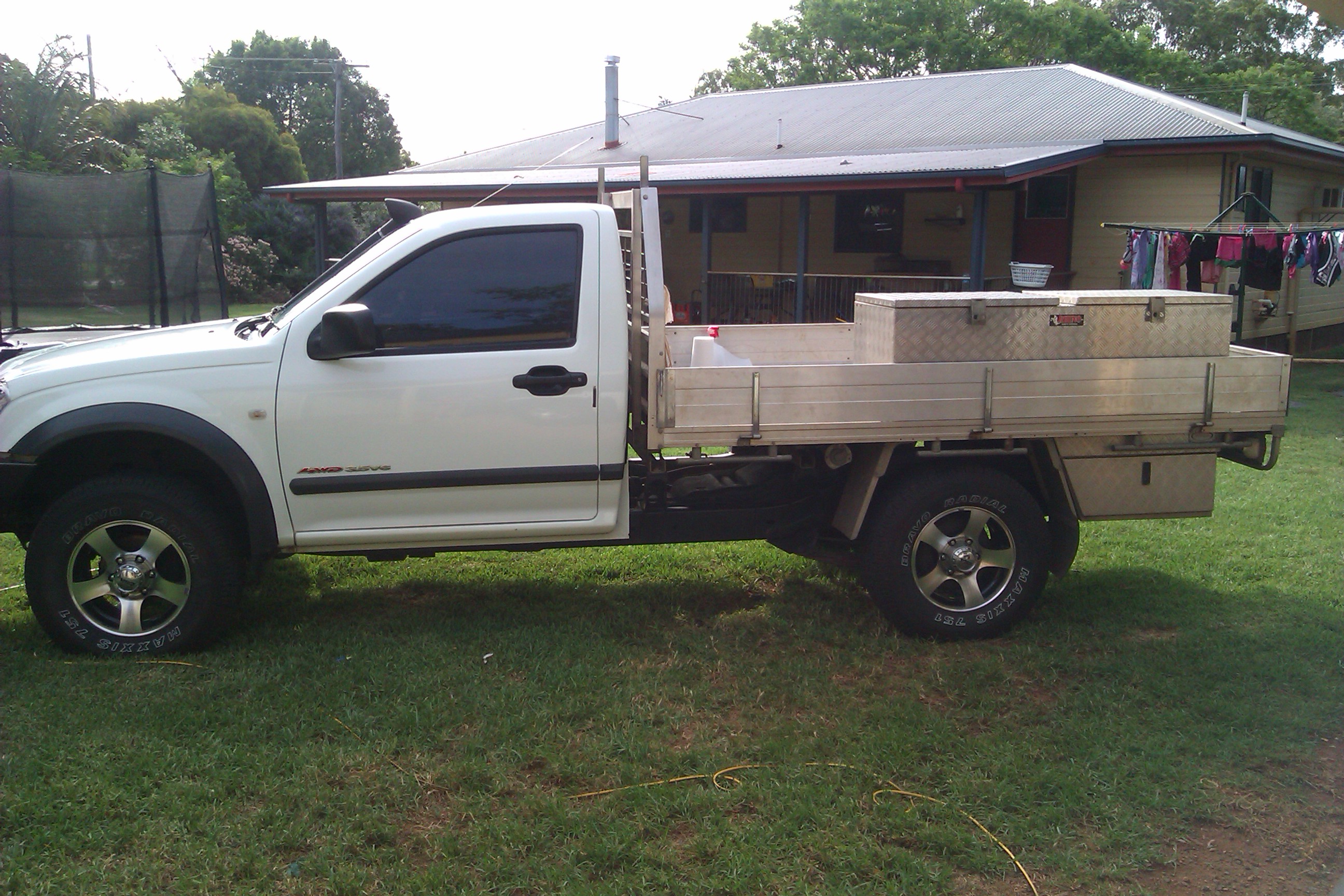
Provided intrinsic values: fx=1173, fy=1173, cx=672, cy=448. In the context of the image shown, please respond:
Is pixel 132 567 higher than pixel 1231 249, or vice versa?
pixel 1231 249

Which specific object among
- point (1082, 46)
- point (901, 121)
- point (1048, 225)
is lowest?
point (1048, 225)

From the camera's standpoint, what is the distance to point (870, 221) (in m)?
19.9

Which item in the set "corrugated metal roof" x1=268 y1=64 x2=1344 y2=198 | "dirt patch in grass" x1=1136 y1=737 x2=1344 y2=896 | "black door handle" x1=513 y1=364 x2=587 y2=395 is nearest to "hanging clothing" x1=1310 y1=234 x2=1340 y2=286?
"corrugated metal roof" x1=268 y1=64 x2=1344 y2=198

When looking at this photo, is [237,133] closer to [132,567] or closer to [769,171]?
[769,171]

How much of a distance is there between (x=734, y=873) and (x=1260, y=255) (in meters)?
12.4

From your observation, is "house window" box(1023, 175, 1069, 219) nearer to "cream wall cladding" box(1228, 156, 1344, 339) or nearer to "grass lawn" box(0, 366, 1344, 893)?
"cream wall cladding" box(1228, 156, 1344, 339)

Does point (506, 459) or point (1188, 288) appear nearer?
point (506, 459)

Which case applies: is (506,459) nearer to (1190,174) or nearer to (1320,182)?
(1190,174)

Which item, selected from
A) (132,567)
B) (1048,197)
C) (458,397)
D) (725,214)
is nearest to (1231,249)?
(1048,197)

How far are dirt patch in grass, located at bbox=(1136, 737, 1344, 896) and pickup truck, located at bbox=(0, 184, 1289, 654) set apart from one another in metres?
1.68

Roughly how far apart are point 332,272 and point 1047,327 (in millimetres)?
3216

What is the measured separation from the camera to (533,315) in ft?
16.5

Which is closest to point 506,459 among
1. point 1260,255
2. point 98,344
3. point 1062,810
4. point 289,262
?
point 98,344

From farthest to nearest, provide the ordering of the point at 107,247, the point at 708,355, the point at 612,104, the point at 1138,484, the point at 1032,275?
the point at 612,104 < the point at 107,247 < the point at 1032,275 < the point at 708,355 < the point at 1138,484
